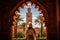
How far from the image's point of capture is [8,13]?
7184 millimetres

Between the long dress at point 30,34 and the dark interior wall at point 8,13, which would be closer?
the dark interior wall at point 8,13

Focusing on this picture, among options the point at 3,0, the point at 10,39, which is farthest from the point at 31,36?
the point at 3,0

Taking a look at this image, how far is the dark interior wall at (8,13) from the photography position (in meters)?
6.98

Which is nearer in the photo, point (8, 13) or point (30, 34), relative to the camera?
point (8, 13)

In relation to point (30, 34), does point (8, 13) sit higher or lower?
higher

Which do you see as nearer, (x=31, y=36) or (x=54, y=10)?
(x=54, y=10)

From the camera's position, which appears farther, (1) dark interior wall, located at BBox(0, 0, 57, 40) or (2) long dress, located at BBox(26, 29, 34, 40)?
(2) long dress, located at BBox(26, 29, 34, 40)

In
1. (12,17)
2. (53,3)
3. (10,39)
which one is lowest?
(10,39)

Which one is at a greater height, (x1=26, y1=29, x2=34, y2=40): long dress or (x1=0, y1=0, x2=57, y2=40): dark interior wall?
(x1=0, y1=0, x2=57, y2=40): dark interior wall

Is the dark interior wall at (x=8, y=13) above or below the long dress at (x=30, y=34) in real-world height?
above

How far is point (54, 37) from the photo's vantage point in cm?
692

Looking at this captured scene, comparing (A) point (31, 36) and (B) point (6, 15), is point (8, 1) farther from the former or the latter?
(A) point (31, 36)

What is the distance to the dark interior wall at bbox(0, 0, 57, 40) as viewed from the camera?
6.98 metres

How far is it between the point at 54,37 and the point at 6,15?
1.81 m
